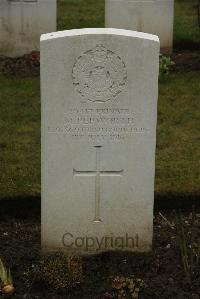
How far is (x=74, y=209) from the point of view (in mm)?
4773

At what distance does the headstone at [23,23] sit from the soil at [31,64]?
161 mm

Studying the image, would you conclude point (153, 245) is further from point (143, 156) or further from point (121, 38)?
point (121, 38)

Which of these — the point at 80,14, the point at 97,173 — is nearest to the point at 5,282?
the point at 97,173

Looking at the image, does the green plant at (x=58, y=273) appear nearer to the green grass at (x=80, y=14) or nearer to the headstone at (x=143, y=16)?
the headstone at (x=143, y=16)

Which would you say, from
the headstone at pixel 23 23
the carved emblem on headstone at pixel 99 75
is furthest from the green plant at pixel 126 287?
the headstone at pixel 23 23

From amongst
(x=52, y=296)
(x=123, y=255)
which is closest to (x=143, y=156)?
(x=123, y=255)

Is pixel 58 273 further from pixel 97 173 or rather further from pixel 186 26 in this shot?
pixel 186 26

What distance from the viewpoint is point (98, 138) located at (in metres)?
4.64

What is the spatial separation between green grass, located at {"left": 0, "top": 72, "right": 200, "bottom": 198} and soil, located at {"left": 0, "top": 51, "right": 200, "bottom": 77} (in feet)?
0.80

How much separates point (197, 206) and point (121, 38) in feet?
5.92

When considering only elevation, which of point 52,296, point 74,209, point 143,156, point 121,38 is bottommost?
point 52,296

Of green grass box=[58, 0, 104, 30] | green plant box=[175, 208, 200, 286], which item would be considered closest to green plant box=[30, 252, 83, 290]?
green plant box=[175, 208, 200, 286]

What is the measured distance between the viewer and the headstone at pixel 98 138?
4488 mm

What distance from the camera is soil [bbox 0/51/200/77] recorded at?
9.45 metres
